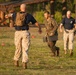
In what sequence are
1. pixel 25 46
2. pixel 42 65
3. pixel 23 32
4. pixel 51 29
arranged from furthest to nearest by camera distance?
pixel 51 29 → pixel 42 65 → pixel 23 32 → pixel 25 46

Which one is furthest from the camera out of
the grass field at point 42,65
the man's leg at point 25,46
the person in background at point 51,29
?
the person in background at point 51,29

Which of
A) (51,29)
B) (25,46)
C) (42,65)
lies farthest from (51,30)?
(25,46)

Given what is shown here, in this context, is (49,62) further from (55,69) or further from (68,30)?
(68,30)

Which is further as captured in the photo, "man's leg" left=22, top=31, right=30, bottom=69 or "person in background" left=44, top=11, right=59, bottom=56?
"person in background" left=44, top=11, right=59, bottom=56

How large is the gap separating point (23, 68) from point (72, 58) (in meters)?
3.86

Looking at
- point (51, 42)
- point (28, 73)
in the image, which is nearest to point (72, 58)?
point (51, 42)

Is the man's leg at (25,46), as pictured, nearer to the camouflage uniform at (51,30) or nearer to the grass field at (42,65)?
the grass field at (42,65)

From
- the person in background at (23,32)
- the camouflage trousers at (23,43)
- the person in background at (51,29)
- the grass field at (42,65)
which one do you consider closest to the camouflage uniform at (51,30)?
the person in background at (51,29)

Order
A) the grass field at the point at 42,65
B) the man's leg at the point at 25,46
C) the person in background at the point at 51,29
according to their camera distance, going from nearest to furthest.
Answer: the grass field at the point at 42,65, the man's leg at the point at 25,46, the person in background at the point at 51,29

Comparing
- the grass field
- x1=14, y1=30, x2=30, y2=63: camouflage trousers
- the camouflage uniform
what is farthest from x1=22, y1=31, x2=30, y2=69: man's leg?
the camouflage uniform

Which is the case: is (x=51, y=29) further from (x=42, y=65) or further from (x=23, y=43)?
(x=23, y=43)

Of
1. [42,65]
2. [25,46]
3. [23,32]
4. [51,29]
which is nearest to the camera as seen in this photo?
[25,46]

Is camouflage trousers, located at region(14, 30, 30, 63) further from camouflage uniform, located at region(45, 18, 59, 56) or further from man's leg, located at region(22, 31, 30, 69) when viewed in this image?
camouflage uniform, located at region(45, 18, 59, 56)

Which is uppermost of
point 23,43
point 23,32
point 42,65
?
point 23,32
